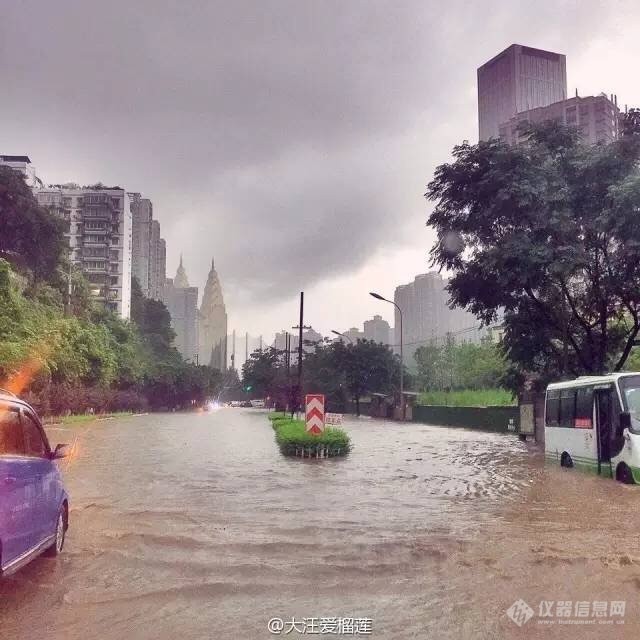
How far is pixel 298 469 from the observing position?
17828mm

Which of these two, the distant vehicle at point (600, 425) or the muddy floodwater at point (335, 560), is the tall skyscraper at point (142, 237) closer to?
the distant vehicle at point (600, 425)

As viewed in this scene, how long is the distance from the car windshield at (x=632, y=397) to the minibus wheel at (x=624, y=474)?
877 mm

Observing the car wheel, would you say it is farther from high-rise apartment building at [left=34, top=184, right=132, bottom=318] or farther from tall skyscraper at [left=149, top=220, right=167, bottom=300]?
tall skyscraper at [left=149, top=220, right=167, bottom=300]

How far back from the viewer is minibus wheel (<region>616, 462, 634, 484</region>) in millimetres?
14320

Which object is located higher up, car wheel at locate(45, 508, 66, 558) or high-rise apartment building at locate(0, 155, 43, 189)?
high-rise apartment building at locate(0, 155, 43, 189)

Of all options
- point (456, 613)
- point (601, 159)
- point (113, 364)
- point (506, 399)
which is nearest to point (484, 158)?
point (601, 159)

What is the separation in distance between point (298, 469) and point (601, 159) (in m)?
13.8

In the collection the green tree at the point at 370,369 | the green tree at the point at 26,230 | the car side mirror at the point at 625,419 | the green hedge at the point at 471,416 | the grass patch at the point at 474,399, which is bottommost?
the green hedge at the point at 471,416

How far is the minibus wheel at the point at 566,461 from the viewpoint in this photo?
18.3 m

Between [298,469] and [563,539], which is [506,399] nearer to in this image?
[298,469]

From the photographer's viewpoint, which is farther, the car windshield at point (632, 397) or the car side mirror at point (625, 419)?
the car windshield at point (632, 397)

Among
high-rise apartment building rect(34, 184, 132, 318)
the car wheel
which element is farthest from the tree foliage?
the car wheel

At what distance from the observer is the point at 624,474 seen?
14578mm

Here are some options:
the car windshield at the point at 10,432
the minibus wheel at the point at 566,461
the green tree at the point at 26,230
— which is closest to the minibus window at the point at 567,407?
the minibus wheel at the point at 566,461
